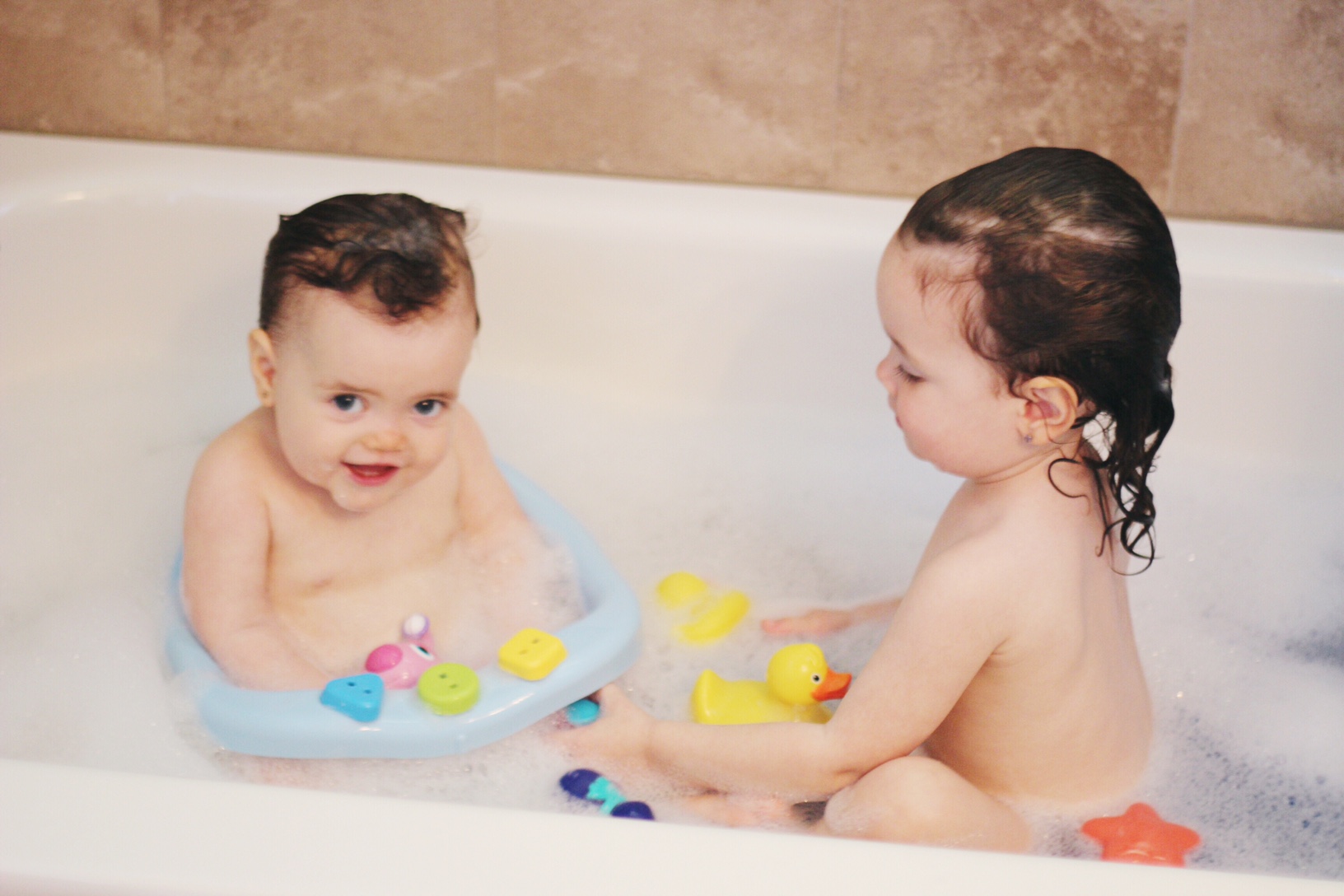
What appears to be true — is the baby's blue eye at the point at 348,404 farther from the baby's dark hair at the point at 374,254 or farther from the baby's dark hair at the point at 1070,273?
the baby's dark hair at the point at 1070,273

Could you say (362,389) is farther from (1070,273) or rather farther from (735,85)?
(735,85)

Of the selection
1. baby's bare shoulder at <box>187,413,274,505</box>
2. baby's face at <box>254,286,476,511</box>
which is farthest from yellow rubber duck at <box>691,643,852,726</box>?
baby's bare shoulder at <box>187,413,274,505</box>

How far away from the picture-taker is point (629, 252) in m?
1.50

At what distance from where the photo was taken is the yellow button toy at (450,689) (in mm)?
1007

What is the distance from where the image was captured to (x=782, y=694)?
43.8 inches

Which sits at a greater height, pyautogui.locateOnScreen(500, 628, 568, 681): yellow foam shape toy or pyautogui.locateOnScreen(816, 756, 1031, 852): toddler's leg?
pyautogui.locateOnScreen(500, 628, 568, 681): yellow foam shape toy

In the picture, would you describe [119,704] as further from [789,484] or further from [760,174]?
[760,174]

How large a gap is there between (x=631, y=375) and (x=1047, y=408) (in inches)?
28.7

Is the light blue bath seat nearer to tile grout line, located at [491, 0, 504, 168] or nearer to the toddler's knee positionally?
the toddler's knee

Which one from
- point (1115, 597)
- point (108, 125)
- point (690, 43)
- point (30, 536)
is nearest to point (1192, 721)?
point (1115, 597)

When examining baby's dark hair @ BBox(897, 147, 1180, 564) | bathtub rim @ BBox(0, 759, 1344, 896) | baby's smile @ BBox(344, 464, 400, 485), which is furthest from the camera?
baby's smile @ BBox(344, 464, 400, 485)

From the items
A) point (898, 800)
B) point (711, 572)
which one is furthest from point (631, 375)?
point (898, 800)

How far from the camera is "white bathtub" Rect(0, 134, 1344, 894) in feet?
4.42

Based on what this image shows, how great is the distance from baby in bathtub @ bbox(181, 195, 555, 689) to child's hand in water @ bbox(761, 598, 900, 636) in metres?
0.24
